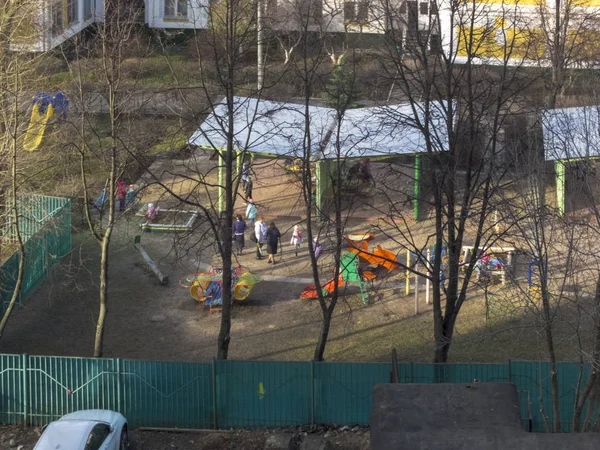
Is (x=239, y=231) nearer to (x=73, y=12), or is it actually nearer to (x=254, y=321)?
(x=254, y=321)

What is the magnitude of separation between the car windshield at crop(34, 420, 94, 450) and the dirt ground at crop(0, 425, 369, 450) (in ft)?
4.83

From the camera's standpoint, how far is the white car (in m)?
13.3

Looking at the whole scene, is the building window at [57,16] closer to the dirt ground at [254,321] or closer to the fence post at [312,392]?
the dirt ground at [254,321]

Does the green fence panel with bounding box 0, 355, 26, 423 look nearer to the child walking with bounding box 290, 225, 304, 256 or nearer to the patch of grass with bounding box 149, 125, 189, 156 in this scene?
the patch of grass with bounding box 149, 125, 189, 156

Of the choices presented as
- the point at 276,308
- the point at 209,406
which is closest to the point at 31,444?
the point at 209,406

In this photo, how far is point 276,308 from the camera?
784 inches

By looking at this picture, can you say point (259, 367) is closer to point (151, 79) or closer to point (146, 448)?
point (146, 448)

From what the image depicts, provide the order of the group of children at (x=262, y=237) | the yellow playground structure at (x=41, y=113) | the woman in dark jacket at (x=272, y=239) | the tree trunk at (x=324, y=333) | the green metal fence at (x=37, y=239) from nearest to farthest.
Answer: the tree trunk at (x=324, y=333), the green metal fence at (x=37, y=239), the yellow playground structure at (x=41, y=113), the woman in dark jacket at (x=272, y=239), the group of children at (x=262, y=237)

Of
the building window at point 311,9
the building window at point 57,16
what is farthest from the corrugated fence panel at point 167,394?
the building window at point 57,16

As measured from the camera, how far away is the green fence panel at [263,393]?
50.0 feet

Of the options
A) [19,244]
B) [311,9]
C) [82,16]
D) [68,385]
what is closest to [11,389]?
[68,385]

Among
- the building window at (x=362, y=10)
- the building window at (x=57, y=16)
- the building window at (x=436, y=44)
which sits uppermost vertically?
the building window at (x=57, y=16)

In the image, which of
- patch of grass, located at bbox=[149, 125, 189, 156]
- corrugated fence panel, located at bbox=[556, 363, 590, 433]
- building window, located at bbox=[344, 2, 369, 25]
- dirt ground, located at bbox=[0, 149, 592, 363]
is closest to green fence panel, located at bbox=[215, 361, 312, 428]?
dirt ground, located at bbox=[0, 149, 592, 363]

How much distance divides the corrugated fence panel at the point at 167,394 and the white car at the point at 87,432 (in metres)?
0.77
